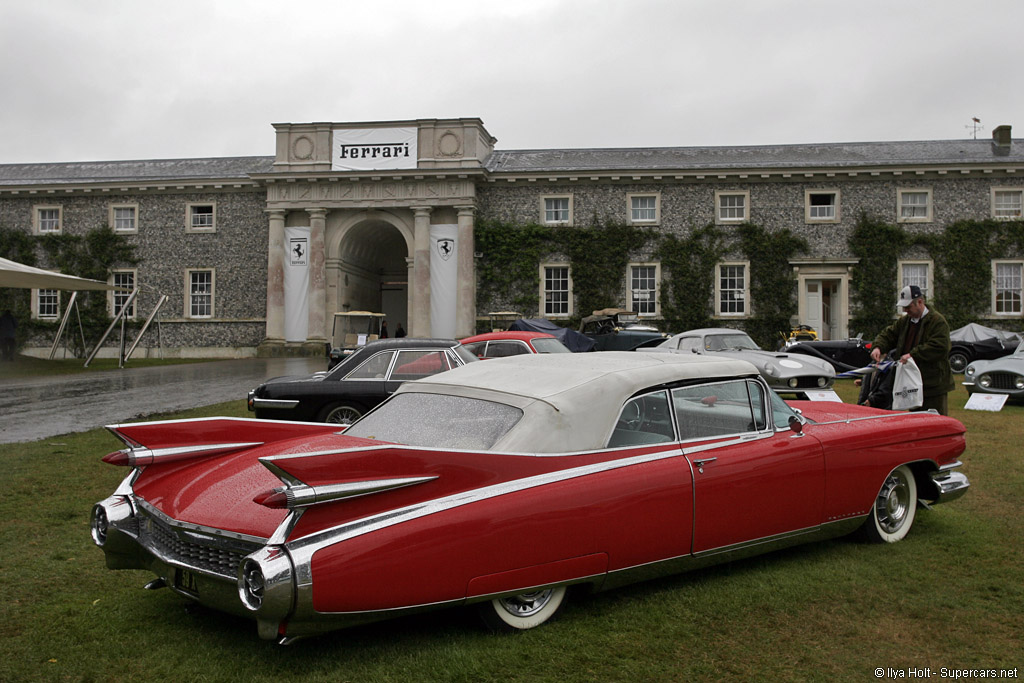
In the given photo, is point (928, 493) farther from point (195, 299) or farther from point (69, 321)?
point (69, 321)

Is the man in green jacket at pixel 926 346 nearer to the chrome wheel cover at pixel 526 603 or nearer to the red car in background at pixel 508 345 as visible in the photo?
the chrome wheel cover at pixel 526 603

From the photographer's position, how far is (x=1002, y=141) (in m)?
30.3

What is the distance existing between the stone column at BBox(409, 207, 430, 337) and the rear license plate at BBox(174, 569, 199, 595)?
26.9 m

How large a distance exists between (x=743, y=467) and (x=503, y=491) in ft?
4.82

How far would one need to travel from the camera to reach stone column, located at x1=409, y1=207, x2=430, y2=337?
3011cm

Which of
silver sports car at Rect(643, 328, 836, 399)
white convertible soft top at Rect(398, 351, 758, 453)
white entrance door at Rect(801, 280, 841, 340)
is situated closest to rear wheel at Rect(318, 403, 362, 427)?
white convertible soft top at Rect(398, 351, 758, 453)

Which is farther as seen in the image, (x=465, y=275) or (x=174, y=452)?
(x=465, y=275)

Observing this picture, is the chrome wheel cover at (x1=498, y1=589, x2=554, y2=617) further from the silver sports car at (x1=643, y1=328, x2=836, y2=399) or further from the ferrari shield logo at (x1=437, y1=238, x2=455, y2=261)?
the ferrari shield logo at (x1=437, y1=238, x2=455, y2=261)

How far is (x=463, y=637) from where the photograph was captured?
3328mm

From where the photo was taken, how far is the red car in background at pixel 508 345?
42.2 feet

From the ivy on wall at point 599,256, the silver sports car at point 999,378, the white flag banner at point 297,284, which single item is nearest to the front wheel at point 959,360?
the silver sports car at point 999,378

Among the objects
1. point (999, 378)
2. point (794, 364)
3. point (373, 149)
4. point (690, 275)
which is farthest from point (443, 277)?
point (999, 378)

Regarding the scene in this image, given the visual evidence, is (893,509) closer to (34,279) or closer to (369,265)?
(34,279)

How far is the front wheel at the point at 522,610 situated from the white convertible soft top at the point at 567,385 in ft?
2.16
